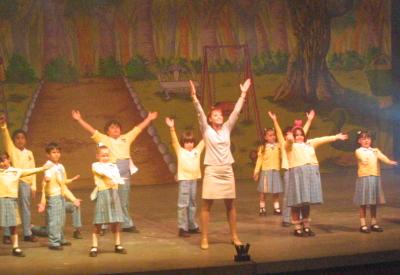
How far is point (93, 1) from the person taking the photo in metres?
16.2

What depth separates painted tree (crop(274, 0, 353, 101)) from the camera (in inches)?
677

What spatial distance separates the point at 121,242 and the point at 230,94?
7534 mm

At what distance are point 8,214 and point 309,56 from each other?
32.5 feet

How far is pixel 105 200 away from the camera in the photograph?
8.92 metres

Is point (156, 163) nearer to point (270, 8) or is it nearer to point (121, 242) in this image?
point (270, 8)

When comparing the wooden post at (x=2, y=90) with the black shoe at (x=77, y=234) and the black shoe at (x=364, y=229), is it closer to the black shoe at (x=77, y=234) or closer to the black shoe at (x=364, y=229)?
the black shoe at (x=77, y=234)

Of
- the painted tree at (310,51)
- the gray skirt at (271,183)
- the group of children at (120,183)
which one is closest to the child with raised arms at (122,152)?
the group of children at (120,183)

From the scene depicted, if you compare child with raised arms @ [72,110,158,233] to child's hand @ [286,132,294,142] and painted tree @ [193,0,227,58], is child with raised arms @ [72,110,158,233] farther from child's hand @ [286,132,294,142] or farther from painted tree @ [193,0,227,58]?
painted tree @ [193,0,227,58]

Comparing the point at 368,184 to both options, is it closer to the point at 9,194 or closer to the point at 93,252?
the point at 93,252

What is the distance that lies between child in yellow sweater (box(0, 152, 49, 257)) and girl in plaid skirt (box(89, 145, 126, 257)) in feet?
2.32

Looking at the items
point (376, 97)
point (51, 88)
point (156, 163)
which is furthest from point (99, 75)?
point (376, 97)

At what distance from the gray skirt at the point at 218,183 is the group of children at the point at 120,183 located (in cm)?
104

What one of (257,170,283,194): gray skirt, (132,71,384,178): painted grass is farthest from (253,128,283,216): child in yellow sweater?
(132,71,384,178): painted grass

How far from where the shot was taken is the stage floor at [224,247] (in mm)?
8195
